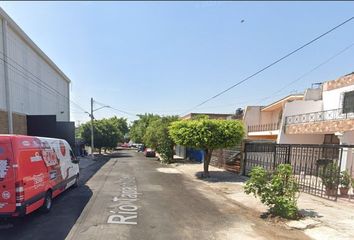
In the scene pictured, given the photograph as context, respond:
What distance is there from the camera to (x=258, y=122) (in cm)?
3388

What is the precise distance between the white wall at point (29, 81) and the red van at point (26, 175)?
10.2m

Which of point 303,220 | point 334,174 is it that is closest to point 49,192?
point 303,220

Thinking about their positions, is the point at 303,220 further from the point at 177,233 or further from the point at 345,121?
the point at 345,121

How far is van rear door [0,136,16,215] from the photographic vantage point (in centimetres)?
722

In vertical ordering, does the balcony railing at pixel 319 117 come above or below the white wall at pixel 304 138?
above

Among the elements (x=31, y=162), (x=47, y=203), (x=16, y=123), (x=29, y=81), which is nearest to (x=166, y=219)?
(x=47, y=203)

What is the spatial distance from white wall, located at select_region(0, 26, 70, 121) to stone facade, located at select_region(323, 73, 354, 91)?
2229cm

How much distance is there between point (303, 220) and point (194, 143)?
33.9 ft

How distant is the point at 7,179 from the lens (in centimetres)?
731

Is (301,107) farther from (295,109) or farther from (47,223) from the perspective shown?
(47,223)

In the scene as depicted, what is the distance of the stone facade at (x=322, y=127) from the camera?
17.3m

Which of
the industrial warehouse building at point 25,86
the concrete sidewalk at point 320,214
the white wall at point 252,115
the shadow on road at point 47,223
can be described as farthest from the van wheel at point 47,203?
the white wall at point 252,115

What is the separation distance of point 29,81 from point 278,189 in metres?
20.6

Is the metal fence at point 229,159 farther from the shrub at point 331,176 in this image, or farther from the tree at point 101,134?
the tree at point 101,134
